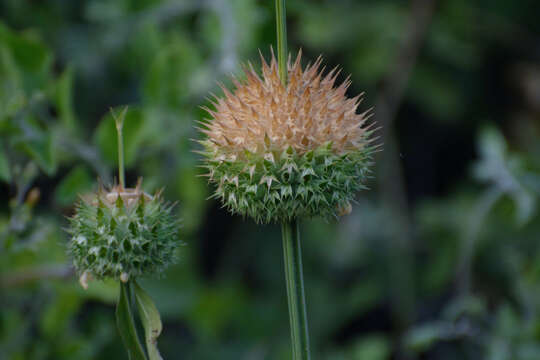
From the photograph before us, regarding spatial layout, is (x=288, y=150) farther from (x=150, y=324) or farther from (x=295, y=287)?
(x=150, y=324)

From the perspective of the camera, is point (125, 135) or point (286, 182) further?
point (125, 135)

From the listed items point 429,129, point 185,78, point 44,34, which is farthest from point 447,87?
point 44,34

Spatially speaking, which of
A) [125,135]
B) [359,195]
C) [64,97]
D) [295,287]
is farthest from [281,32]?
[359,195]

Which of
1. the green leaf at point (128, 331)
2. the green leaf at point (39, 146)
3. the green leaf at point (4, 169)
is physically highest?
the green leaf at point (39, 146)

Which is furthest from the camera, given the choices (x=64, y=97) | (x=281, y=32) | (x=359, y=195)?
(x=359, y=195)

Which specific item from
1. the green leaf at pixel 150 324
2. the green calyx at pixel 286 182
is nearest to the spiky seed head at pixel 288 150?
the green calyx at pixel 286 182

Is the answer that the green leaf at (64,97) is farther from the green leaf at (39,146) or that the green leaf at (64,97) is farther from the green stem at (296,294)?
the green stem at (296,294)

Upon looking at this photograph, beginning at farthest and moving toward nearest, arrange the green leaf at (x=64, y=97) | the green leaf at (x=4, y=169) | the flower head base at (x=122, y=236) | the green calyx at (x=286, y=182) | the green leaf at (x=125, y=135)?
the green leaf at (x=64, y=97), the green leaf at (x=125, y=135), the green leaf at (x=4, y=169), the flower head base at (x=122, y=236), the green calyx at (x=286, y=182)

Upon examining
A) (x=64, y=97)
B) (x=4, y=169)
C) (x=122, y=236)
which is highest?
(x=64, y=97)

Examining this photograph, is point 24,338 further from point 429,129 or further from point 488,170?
point 429,129
